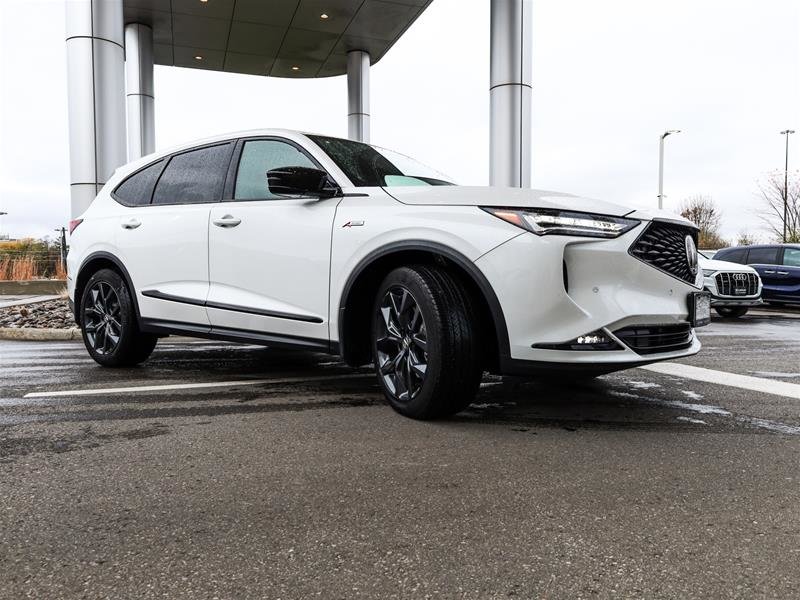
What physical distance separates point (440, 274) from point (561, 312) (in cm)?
67

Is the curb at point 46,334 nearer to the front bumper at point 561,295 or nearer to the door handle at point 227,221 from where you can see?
the door handle at point 227,221

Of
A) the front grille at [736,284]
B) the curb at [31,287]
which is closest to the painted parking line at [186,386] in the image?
the front grille at [736,284]

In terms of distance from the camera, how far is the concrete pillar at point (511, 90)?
11.9 metres

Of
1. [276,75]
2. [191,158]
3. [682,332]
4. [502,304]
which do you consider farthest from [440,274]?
[276,75]

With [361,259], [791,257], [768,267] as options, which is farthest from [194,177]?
[791,257]

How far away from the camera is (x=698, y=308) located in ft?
12.5

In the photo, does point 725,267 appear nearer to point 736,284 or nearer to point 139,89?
point 736,284

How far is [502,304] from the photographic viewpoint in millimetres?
3340

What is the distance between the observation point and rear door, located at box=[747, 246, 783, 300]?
1452 cm

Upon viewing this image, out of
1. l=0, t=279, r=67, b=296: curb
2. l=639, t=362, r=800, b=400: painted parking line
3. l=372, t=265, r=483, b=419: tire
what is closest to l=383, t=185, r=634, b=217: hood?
l=372, t=265, r=483, b=419: tire

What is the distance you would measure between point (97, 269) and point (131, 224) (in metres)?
0.71

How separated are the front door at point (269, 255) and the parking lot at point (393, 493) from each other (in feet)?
1.62

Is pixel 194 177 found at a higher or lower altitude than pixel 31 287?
higher

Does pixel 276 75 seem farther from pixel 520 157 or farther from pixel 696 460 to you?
pixel 696 460
